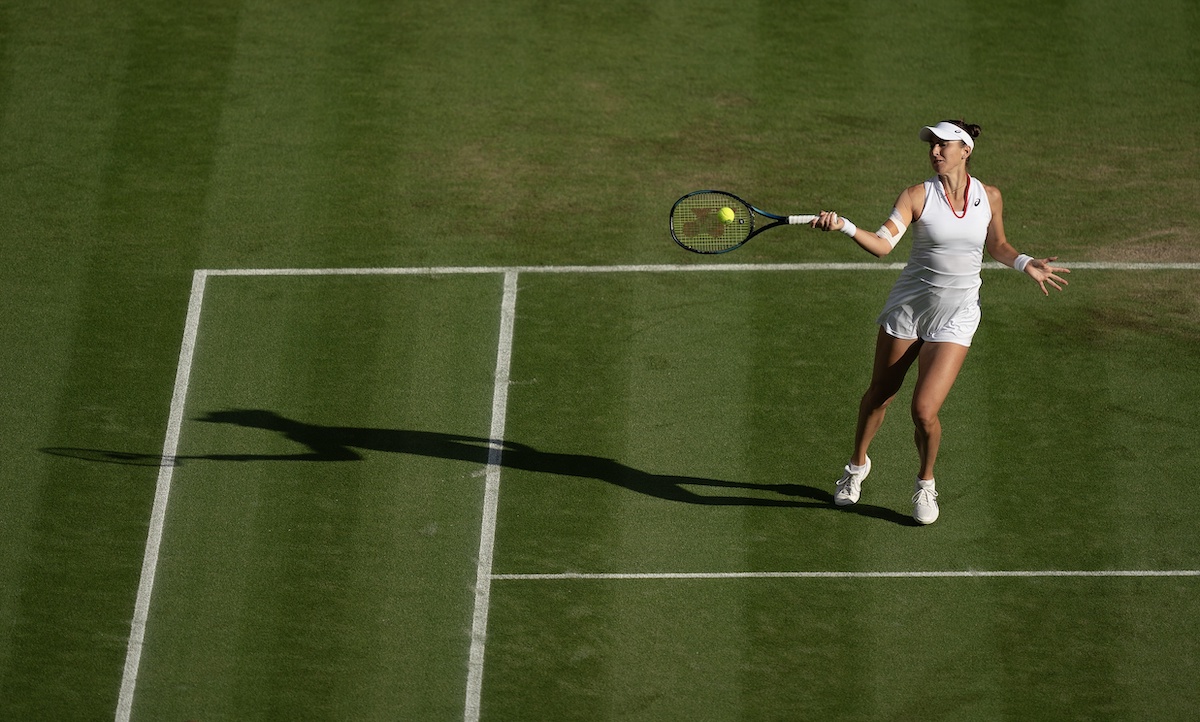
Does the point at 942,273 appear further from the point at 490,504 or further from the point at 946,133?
the point at 490,504

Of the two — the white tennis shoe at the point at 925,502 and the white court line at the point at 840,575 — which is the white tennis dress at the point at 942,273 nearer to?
the white tennis shoe at the point at 925,502

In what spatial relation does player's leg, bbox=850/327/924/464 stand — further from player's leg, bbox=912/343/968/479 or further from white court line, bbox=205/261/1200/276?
white court line, bbox=205/261/1200/276

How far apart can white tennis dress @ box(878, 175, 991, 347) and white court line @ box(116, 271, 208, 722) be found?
16.6 ft

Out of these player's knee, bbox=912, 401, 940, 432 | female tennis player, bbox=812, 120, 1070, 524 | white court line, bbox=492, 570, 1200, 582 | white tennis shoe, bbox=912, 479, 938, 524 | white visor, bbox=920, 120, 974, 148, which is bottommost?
white court line, bbox=492, 570, 1200, 582

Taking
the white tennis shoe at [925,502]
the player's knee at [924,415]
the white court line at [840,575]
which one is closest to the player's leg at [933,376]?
the player's knee at [924,415]

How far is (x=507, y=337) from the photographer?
10648mm

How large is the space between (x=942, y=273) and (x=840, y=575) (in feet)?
6.83

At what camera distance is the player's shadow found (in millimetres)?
9492

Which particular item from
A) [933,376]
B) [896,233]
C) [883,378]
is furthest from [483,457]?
[896,233]

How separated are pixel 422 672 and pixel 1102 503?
4.66 metres

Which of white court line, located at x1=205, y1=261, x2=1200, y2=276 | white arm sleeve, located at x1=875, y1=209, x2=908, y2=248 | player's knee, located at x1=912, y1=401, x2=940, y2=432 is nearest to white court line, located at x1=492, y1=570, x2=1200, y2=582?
player's knee, located at x1=912, y1=401, x2=940, y2=432

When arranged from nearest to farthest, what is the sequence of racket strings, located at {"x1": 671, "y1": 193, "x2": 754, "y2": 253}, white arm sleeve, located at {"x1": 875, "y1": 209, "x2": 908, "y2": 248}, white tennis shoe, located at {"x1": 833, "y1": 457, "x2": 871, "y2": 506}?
white arm sleeve, located at {"x1": 875, "y1": 209, "x2": 908, "y2": 248} < racket strings, located at {"x1": 671, "y1": 193, "x2": 754, "y2": 253} < white tennis shoe, located at {"x1": 833, "y1": 457, "x2": 871, "y2": 506}

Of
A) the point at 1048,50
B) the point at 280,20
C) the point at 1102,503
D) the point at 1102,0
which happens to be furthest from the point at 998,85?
the point at 280,20

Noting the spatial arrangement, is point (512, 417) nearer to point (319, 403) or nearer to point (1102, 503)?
point (319, 403)
